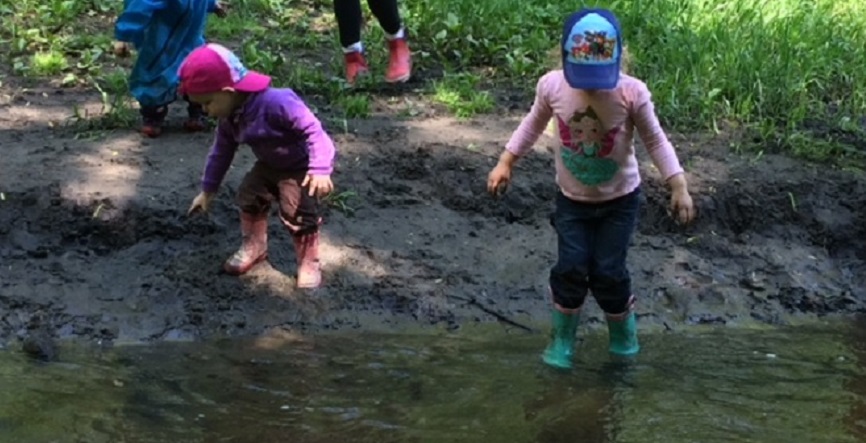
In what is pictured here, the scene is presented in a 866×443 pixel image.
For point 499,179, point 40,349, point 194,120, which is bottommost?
point 40,349

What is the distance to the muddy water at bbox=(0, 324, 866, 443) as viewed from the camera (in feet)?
13.1

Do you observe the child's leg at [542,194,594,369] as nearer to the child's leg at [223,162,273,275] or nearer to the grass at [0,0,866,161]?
the child's leg at [223,162,273,275]

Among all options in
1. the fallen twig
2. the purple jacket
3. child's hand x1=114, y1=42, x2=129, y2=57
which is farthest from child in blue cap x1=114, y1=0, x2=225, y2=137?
the fallen twig

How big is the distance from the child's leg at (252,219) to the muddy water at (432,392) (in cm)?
52

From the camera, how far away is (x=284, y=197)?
16.9 ft

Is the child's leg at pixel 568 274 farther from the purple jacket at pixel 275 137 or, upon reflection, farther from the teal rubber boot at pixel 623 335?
the purple jacket at pixel 275 137

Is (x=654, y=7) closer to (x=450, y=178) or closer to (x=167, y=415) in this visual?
(x=450, y=178)

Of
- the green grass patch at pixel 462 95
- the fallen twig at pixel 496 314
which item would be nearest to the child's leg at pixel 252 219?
the fallen twig at pixel 496 314

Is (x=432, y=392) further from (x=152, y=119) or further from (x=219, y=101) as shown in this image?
(x=152, y=119)

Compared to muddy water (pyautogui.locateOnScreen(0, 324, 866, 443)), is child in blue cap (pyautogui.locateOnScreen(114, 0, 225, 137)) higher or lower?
higher

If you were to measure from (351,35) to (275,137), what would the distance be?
Result: 2.63 meters

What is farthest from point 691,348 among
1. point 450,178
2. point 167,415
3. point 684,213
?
point 167,415

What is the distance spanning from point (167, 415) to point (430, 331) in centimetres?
145

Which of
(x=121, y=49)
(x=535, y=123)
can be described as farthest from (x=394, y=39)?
(x=535, y=123)
